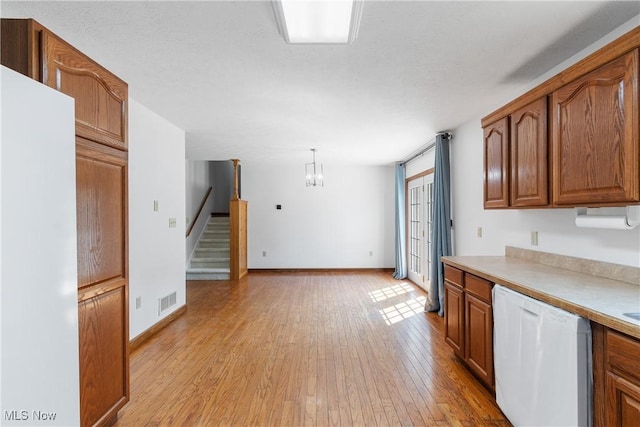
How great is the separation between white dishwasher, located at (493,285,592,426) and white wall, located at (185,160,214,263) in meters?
6.43

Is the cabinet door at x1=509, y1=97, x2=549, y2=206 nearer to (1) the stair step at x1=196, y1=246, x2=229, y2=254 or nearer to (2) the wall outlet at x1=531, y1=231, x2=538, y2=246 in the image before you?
(2) the wall outlet at x1=531, y1=231, x2=538, y2=246

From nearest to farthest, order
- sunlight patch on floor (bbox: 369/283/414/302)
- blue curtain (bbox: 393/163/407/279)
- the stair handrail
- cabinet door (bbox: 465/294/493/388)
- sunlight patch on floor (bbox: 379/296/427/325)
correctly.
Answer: cabinet door (bbox: 465/294/493/388) < sunlight patch on floor (bbox: 379/296/427/325) < sunlight patch on floor (bbox: 369/283/414/302) < blue curtain (bbox: 393/163/407/279) < the stair handrail

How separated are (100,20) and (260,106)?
5.05ft

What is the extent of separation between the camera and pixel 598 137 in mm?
1714

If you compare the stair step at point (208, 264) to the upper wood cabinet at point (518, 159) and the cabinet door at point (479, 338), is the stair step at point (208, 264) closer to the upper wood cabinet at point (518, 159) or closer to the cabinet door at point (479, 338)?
the cabinet door at point (479, 338)

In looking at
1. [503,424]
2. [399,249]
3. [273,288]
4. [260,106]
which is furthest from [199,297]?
[503,424]

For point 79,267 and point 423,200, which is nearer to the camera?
point 79,267

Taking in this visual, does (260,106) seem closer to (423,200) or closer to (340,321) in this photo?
(340,321)

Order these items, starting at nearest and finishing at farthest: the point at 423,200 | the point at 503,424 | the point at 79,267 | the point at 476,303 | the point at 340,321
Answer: the point at 79,267 → the point at 503,424 → the point at 476,303 → the point at 340,321 → the point at 423,200

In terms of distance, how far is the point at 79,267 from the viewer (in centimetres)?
168

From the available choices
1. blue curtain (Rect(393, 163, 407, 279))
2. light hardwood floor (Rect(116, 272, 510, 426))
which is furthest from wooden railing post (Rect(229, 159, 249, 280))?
blue curtain (Rect(393, 163, 407, 279))

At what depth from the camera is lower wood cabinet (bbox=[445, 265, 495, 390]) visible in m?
2.24

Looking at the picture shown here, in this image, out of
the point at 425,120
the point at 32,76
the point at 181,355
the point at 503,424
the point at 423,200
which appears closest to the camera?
the point at 32,76

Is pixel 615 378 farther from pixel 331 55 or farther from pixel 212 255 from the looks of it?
pixel 212 255
